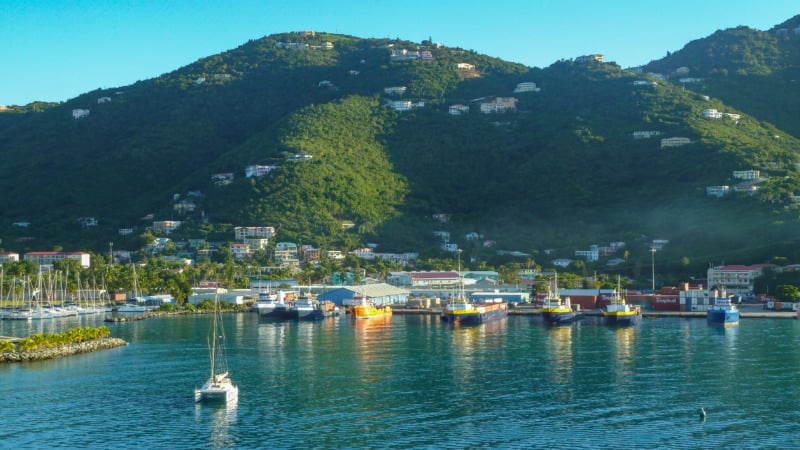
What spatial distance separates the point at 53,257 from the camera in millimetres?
133000

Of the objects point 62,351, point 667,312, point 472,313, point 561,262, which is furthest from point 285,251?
point 62,351

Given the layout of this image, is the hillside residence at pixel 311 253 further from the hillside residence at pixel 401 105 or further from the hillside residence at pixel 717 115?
the hillside residence at pixel 717 115

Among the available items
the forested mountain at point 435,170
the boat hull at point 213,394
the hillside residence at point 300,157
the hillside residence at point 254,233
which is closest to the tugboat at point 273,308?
the forested mountain at point 435,170

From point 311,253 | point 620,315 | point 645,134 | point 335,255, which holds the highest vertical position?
point 645,134

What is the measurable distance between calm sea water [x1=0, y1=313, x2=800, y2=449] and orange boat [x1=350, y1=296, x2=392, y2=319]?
1950cm

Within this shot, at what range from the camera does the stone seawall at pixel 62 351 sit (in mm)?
60250

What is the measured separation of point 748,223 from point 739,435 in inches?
3706

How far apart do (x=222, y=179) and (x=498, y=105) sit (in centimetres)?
5930

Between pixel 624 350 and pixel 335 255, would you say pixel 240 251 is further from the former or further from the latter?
pixel 624 350

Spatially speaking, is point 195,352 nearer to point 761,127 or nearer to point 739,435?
point 739,435

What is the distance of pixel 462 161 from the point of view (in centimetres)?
17238

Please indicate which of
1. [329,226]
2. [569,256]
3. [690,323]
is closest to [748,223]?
[569,256]

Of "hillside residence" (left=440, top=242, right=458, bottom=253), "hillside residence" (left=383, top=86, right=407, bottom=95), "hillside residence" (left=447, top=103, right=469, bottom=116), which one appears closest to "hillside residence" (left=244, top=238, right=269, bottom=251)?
"hillside residence" (left=440, top=242, right=458, bottom=253)

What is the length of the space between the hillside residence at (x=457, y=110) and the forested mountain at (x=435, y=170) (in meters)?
1.39
